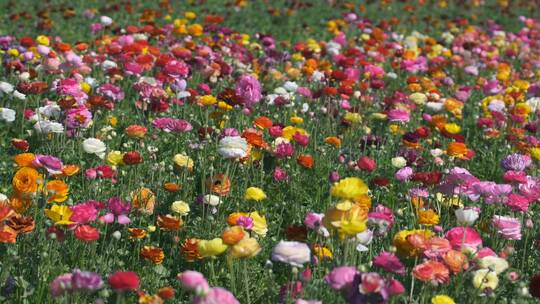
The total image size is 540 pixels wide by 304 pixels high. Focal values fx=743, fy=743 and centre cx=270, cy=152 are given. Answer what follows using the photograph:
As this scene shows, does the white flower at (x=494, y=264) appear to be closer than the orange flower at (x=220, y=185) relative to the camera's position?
Yes

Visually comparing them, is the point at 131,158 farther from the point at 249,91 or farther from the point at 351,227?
the point at 351,227

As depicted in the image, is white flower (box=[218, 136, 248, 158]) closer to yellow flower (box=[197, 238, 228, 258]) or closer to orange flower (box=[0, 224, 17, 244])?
yellow flower (box=[197, 238, 228, 258])

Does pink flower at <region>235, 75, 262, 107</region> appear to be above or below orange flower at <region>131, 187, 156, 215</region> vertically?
above

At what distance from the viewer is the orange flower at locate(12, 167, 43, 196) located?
2.99m

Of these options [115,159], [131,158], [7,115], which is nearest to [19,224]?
[131,158]

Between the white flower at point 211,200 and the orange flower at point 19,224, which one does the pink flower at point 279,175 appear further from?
the orange flower at point 19,224

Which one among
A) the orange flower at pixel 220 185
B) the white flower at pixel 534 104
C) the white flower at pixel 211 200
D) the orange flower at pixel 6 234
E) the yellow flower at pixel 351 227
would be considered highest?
the yellow flower at pixel 351 227

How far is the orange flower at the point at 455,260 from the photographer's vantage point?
2.58 metres

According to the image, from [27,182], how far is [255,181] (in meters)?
1.41

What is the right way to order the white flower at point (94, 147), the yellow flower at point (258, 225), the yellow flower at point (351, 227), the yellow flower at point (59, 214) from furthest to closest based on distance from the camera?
the white flower at point (94, 147) < the yellow flower at point (258, 225) < the yellow flower at point (59, 214) < the yellow flower at point (351, 227)

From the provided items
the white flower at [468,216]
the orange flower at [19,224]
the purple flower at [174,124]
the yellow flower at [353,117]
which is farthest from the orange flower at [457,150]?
the orange flower at [19,224]

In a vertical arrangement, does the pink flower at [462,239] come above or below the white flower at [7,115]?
above

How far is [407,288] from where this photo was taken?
118 inches

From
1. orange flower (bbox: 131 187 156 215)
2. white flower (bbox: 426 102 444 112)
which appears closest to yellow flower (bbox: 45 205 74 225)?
orange flower (bbox: 131 187 156 215)
